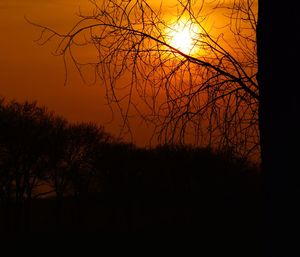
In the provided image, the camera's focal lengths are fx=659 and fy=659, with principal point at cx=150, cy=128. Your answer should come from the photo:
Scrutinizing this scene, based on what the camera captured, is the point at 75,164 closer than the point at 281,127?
No

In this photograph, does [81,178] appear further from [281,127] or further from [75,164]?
[281,127]

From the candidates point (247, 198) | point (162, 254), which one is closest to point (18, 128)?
point (247, 198)

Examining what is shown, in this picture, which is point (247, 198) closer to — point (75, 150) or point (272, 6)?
point (272, 6)

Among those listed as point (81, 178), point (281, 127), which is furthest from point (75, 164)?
point (281, 127)

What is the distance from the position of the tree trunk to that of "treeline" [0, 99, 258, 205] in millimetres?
35270

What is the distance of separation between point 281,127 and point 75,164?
47.5 meters

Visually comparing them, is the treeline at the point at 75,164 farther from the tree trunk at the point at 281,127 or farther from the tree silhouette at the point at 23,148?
the tree trunk at the point at 281,127

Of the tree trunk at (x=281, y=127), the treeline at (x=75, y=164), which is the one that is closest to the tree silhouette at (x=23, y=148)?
the treeline at (x=75, y=164)

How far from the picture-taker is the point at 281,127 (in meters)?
3.37

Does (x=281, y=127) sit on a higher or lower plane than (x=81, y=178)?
lower

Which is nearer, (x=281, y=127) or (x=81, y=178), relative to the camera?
(x=281, y=127)

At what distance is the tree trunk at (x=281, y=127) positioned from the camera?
3.32 metres

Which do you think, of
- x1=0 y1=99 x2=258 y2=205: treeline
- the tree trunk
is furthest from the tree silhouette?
the tree trunk

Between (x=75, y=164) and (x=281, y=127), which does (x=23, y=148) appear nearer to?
(x=75, y=164)
